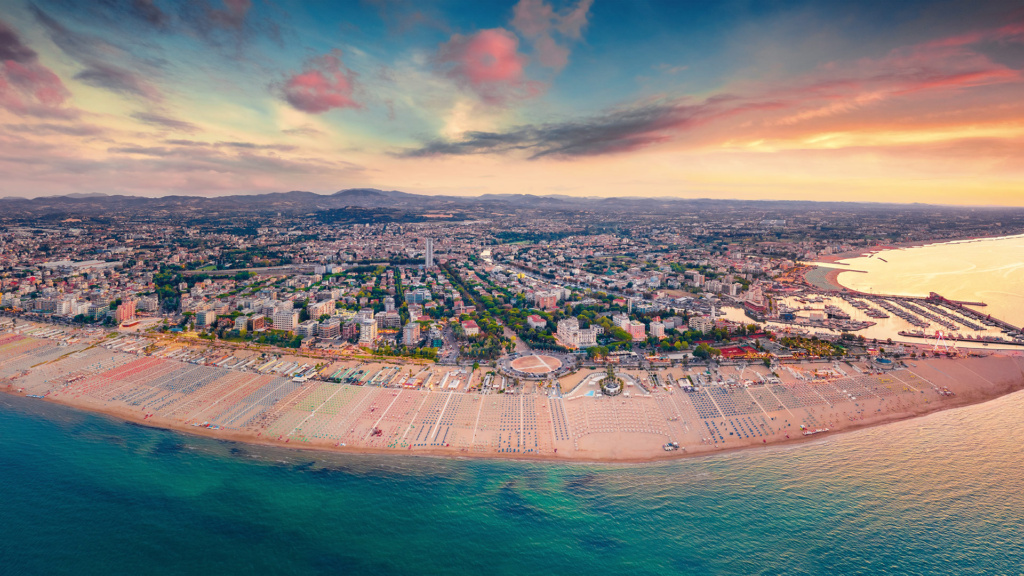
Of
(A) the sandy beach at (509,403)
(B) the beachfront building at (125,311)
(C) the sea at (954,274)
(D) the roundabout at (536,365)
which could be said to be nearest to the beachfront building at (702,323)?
(A) the sandy beach at (509,403)

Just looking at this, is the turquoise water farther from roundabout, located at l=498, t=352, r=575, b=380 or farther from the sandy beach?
roundabout, located at l=498, t=352, r=575, b=380

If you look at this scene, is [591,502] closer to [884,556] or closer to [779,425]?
[884,556]

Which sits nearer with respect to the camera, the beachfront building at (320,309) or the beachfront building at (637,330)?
the beachfront building at (637,330)

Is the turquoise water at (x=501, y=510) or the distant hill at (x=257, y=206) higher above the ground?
the distant hill at (x=257, y=206)

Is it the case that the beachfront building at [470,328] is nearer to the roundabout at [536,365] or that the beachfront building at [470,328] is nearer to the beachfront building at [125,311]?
the roundabout at [536,365]

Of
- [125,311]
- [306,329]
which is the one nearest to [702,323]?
[306,329]

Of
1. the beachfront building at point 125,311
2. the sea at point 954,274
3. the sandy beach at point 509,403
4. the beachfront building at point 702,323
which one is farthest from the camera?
the sea at point 954,274
